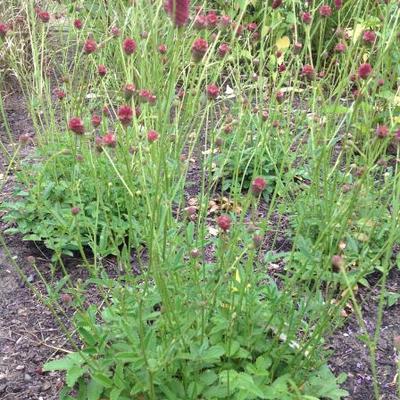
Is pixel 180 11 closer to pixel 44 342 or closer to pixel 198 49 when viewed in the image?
pixel 198 49

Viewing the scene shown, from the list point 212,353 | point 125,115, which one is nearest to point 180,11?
point 125,115

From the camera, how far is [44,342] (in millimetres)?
2176

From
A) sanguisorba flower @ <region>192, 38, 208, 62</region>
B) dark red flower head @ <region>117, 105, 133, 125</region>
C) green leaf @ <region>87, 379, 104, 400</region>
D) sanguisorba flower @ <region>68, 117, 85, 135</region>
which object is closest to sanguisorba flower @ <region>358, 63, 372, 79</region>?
sanguisorba flower @ <region>192, 38, 208, 62</region>

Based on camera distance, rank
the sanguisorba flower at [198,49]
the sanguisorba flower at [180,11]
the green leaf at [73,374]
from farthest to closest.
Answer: the green leaf at [73,374] < the sanguisorba flower at [198,49] < the sanguisorba flower at [180,11]

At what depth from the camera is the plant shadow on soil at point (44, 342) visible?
1.98 m

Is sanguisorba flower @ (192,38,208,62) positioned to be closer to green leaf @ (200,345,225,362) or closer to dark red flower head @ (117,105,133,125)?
dark red flower head @ (117,105,133,125)

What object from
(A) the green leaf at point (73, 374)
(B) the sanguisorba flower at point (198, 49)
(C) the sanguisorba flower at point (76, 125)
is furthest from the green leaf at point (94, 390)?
(B) the sanguisorba flower at point (198, 49)

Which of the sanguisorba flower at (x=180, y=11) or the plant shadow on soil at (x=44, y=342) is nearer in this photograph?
the sanguisorba flower at (x=180, y=11)

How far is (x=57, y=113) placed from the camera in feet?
12.4

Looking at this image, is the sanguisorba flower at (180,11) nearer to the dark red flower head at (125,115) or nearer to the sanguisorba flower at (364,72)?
the dark red flower head at (125,115)

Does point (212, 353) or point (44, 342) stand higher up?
point (212, 353)

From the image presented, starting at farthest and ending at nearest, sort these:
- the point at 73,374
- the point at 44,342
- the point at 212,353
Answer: the point at 44,342 < the point at 73,374 < the point at 212,353

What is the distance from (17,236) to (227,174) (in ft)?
3.44

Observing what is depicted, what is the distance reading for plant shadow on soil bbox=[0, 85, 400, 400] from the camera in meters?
1.98
